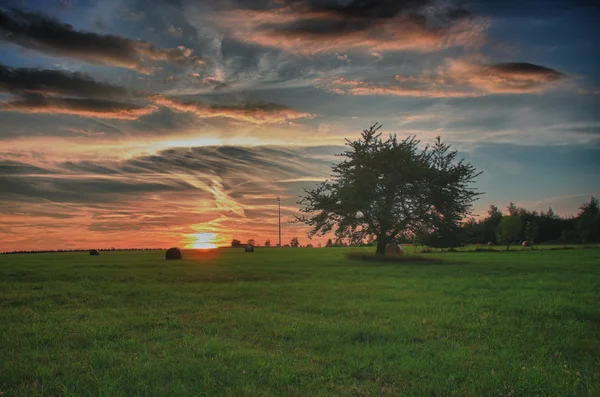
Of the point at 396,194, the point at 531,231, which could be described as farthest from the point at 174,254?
the point at 531,231

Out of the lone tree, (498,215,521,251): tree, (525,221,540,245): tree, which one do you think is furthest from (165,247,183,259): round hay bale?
(525,221,540,245): tree

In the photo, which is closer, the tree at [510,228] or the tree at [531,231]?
the tree at [510,228]

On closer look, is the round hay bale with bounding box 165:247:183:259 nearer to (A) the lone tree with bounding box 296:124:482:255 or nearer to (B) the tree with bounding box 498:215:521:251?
(A) the lone tree with bounding box 296:124:482:255

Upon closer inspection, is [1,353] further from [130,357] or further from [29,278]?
[29,278]

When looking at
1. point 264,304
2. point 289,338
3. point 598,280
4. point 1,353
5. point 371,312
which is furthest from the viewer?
point 598,280

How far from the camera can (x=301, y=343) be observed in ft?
32.0

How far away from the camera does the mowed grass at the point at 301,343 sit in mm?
7254

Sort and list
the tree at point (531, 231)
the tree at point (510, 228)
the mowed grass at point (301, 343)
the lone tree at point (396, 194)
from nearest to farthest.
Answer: the mowed grass at point (301, 343), the lone tree at point (396, 194), the tree at point (510, 228), the tree at point (531, 231)

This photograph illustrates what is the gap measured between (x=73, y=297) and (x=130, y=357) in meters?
10.7

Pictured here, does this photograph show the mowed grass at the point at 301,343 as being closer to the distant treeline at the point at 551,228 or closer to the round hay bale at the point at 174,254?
the round hay bale at the point at 174,254

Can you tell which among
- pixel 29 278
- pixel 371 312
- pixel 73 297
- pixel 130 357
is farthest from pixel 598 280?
pixel 29 278

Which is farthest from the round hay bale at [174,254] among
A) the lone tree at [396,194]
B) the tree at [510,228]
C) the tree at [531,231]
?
the tree at [531,231]

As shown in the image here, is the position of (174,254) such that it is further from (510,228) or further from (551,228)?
(551,228)

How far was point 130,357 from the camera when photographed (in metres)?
8.55
